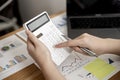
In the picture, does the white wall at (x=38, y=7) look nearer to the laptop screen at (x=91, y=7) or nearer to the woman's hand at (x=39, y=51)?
the laptop screen at (x=91, y=7)

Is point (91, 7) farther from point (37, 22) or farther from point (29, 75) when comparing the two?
point (29, 75)

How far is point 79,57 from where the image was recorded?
2.77 feet

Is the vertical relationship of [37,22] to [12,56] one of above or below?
above

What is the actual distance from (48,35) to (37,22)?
0.06 metres

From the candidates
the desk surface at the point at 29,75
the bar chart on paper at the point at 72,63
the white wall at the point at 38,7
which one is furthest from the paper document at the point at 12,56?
the white wall at the point at 38,7

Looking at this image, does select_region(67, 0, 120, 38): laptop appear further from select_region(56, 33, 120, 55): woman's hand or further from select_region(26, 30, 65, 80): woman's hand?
select_region(26, 30, 65, 80): woman's hand

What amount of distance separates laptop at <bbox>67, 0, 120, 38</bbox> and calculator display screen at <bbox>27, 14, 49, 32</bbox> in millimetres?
191

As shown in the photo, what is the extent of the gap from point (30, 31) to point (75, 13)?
→ 345mm

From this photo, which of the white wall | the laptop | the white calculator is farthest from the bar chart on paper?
the white wall

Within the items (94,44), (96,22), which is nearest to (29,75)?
(94,44)

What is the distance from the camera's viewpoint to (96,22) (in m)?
1.00

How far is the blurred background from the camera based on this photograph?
133 cm

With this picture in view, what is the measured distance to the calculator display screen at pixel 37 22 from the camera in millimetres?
740

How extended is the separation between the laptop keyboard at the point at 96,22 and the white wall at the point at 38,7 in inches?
11.3
